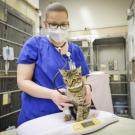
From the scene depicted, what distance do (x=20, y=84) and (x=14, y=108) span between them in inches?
54.4

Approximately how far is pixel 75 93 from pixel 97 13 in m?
3.73

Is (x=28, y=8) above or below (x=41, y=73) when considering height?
above

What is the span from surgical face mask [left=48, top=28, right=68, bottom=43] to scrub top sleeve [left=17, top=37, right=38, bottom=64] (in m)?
0.09

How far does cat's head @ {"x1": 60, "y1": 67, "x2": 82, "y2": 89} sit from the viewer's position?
0.68 metres

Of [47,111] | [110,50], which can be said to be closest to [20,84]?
[47,111]

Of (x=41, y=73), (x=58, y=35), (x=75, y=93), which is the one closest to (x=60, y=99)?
(x=75, y=93)

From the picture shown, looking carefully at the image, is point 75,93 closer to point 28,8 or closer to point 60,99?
point 60,99

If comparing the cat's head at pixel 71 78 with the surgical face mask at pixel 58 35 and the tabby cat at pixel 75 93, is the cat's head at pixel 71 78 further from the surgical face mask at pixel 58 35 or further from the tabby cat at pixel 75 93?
the surgical face mask at pixel 58 35

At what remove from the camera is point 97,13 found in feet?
13.7

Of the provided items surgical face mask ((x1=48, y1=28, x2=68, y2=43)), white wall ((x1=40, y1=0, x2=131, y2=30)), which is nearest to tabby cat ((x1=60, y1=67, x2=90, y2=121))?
surgical face mask ((x1=48, y1=28, x2=68, y2=43))

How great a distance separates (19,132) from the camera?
71 centimetres

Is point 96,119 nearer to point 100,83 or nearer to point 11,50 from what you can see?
point 11,50

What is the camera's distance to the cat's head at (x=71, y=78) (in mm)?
681

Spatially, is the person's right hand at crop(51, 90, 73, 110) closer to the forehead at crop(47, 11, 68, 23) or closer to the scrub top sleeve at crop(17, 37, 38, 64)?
the scrub top sleeve at crop(17, 37, 38, 64)
